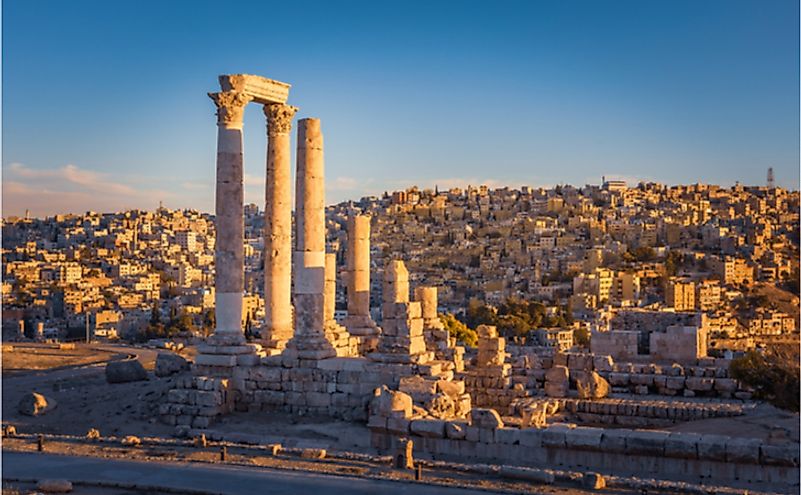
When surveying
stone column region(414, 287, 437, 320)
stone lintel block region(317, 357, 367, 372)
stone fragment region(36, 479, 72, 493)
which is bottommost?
stone fragment region(36, 479, 72, 493)

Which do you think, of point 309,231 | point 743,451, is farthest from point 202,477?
point 309,231

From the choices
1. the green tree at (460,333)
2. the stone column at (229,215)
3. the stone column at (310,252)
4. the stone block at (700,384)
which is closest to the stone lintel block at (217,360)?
the stone column at (229,215)

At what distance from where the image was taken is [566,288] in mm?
93250

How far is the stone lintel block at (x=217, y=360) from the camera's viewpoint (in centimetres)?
2189

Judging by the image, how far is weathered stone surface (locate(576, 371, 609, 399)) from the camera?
74.6 ft

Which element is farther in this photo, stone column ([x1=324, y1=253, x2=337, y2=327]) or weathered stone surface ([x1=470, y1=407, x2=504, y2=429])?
stone column ([x1=324, y1=253, x2=337, y2=327])

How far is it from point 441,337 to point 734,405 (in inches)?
268

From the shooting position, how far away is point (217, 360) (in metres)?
22.0

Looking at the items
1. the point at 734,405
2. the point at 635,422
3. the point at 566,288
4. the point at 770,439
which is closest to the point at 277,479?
the point at 770,439

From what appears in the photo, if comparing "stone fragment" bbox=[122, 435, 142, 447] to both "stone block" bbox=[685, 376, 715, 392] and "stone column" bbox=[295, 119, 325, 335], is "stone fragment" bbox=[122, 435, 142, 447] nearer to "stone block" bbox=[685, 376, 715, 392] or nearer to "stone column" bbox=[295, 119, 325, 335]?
"stone column" bbox=[295, 119, 325, 335]

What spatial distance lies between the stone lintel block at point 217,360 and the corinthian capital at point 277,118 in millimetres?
5192

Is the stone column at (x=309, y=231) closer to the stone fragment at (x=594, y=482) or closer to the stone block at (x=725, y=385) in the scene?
the stone block at (x=725, y=385)

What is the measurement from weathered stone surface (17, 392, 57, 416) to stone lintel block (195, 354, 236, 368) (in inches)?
123

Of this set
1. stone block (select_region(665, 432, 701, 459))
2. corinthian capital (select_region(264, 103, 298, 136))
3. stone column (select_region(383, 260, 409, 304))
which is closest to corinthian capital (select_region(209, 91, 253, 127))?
corinthian capital (select_region(264, 103, 298, 136))
